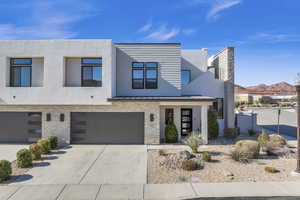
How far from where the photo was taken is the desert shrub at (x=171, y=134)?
13170mm

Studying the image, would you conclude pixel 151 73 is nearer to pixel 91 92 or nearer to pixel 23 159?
pixel 91 92

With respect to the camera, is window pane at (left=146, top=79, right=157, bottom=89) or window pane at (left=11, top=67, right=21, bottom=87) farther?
window pane at (left=146, top=79, right=157, bottom=89)

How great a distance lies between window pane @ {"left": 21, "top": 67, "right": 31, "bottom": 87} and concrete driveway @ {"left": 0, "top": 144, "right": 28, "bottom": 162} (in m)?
4.08

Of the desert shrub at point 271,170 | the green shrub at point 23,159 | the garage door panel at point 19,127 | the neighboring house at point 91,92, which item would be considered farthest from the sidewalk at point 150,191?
the garage door panel at point 19,127

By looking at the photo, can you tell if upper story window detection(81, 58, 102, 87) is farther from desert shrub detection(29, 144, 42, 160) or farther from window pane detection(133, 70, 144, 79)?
desert shrub detection(29, 144, 42, 160)

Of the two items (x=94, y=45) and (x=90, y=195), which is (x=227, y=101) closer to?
(x=94, y=45)

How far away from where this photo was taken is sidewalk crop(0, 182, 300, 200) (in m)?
6.09

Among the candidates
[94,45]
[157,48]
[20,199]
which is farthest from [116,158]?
[157,48]

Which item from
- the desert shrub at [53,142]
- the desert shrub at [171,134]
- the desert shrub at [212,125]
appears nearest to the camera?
the desert shrub at [53,142]

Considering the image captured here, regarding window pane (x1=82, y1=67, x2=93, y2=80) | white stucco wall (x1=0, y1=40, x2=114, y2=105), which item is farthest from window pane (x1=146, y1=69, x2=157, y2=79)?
window pane (x1=82, y1=67, x2=93, y2=80)

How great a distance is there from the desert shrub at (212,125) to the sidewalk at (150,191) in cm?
737

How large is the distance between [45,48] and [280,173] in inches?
572

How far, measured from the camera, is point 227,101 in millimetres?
15477

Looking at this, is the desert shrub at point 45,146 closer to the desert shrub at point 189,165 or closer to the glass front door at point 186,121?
the desert shrub at point 189,165
